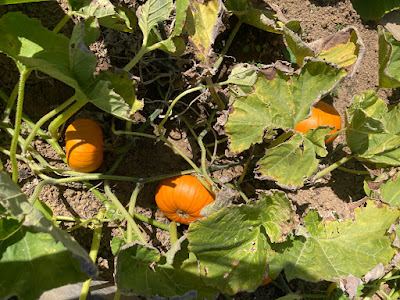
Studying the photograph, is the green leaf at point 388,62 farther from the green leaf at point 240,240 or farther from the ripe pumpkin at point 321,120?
the green leaf at point 240,240

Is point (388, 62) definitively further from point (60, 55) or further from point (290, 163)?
point (60, 55)

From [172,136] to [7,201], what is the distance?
1.37 metres

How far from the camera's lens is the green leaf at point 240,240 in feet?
5.80

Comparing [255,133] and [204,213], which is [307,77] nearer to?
[255,133]

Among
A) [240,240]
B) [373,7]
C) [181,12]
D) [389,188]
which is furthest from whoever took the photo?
[373,7]

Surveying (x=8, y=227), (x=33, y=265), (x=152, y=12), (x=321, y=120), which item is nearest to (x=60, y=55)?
(x=152, y=12)

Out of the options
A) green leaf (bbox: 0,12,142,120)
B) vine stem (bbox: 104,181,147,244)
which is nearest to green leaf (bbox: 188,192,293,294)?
vine stem (bbox: 104,181,147,244)

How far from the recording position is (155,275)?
1.78 metres

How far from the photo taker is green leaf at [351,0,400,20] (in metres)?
2.72

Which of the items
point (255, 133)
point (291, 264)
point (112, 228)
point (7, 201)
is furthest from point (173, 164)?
point (7, 201)

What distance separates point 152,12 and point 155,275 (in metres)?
1.22

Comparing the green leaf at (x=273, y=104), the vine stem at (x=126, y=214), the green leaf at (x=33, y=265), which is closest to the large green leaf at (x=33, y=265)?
the green leaf at (x=33, y=265)

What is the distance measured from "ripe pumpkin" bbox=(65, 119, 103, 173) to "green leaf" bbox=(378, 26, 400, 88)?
1630mm

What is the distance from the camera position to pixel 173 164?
2416mm
